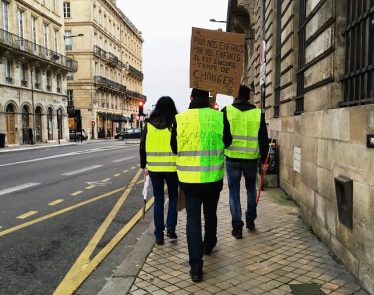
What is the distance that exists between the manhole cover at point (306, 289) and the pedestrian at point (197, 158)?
2.89ft

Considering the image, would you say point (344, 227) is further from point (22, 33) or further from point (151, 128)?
point (22, 33)

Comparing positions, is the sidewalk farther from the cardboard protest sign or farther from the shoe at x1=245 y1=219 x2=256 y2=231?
the cardboard protest sign

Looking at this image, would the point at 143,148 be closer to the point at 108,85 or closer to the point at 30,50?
the point at 30,50

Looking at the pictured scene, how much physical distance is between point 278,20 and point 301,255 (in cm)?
787

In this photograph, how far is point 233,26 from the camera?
1006 inches

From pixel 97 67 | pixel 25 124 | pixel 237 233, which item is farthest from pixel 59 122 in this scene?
pixel 237 233

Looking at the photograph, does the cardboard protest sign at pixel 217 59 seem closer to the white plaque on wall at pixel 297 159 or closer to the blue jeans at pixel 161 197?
the blue jeans at pixel 161 197

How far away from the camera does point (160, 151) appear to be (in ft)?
17.2

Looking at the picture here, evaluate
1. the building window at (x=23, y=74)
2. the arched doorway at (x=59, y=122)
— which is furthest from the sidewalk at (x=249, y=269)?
the arched doorway at (x=59, y=122)

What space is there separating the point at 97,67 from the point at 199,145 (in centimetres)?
5719


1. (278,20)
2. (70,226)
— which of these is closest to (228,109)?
(70,226)

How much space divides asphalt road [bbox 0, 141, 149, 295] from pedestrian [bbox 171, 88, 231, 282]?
1406 millimetres

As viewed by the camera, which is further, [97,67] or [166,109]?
[97,67]

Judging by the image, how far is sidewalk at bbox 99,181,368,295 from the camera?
3859 millimetres
